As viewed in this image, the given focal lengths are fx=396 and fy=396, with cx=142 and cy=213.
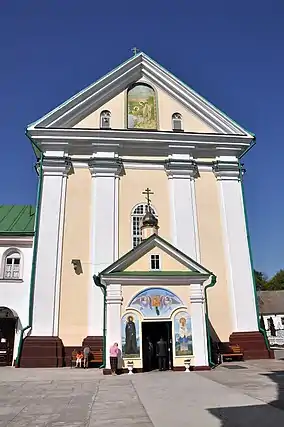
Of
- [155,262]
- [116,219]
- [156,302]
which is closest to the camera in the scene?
[156,302]

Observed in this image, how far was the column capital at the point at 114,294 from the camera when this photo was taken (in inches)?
611

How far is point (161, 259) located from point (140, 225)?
396 centimetres

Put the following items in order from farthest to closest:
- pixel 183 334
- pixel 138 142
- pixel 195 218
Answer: pixel 138 142 < pixel 195 218 < pixel 183 334

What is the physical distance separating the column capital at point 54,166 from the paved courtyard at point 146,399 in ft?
33.1

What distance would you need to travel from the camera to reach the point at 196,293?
16.2 m

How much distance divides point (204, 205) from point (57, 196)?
771 centimetres

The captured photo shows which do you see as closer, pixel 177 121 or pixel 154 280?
pixel 154 280

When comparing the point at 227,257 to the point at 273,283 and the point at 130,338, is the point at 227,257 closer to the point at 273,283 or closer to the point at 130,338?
the point at 130,338

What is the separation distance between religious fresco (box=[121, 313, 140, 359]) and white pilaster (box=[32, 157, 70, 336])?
13.7 feet

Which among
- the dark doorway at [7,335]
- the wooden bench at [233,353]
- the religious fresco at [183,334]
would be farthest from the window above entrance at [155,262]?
the dark doorway at [7,335]

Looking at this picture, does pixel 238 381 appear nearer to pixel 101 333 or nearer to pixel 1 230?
pixel 101 333

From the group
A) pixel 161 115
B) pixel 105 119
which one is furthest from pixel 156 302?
pixel 161 115

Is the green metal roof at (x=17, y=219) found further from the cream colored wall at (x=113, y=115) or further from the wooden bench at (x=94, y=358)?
the wooden bench at (x=94, y=358)

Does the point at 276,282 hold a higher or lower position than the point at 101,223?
higher
